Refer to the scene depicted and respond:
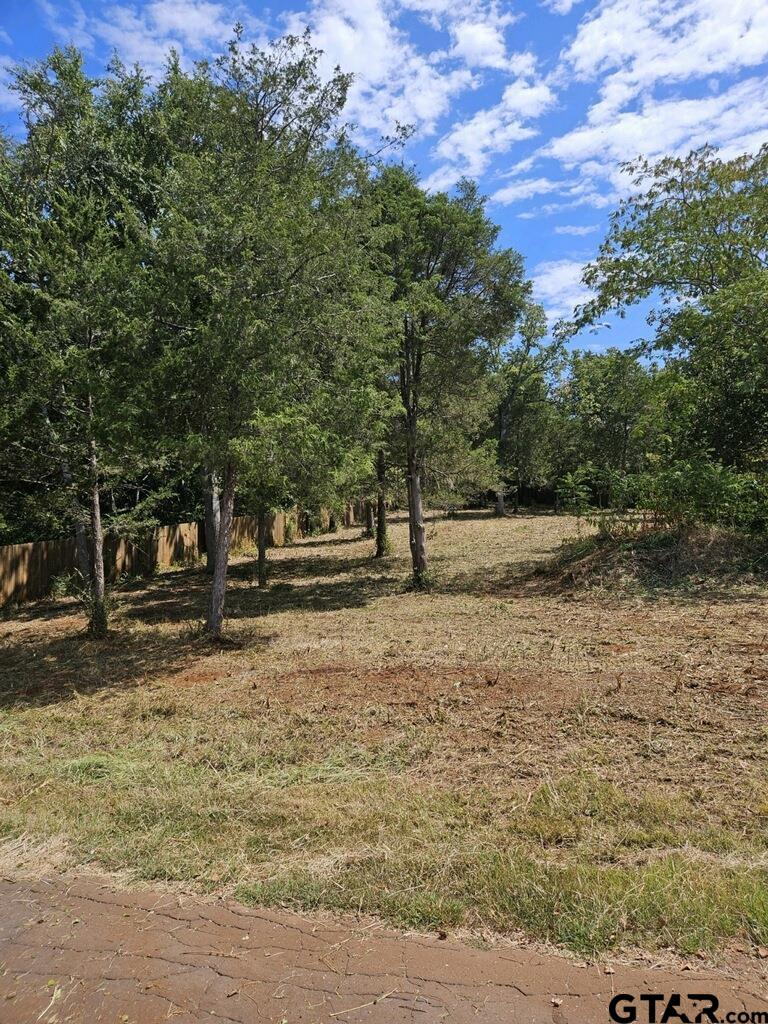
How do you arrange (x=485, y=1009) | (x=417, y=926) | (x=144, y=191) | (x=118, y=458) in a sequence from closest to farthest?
(x=485, y=1009)
(x=417, y=926)
(x=118, y=458)
(x=144, y=191)

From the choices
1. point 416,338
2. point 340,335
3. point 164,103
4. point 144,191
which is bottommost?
point 340,335

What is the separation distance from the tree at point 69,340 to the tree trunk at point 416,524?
6.35m

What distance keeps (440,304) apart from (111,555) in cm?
1150

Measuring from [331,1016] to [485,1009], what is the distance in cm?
57

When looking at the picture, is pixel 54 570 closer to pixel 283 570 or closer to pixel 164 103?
pixel 283 570

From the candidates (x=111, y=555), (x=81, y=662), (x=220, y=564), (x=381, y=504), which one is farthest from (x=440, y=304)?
(x=111, y=555)

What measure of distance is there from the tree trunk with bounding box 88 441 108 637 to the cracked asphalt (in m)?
7.96

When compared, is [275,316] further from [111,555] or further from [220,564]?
[111,555]

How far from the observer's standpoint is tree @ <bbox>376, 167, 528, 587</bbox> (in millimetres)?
13289

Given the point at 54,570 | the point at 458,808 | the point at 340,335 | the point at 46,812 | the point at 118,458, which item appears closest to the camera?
the point at 458,808

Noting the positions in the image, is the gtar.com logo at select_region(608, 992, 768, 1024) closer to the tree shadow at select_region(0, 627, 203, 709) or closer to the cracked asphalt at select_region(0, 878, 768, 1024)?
the cracked asphalt at select_region(0, 878, 768, 1024)

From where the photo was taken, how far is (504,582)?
43.5ft

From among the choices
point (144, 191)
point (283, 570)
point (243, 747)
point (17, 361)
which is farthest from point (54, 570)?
point (243, 747)

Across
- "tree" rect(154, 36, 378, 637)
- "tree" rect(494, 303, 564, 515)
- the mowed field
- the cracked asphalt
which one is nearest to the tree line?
"tree" rect(154, 36, 378, 637)
